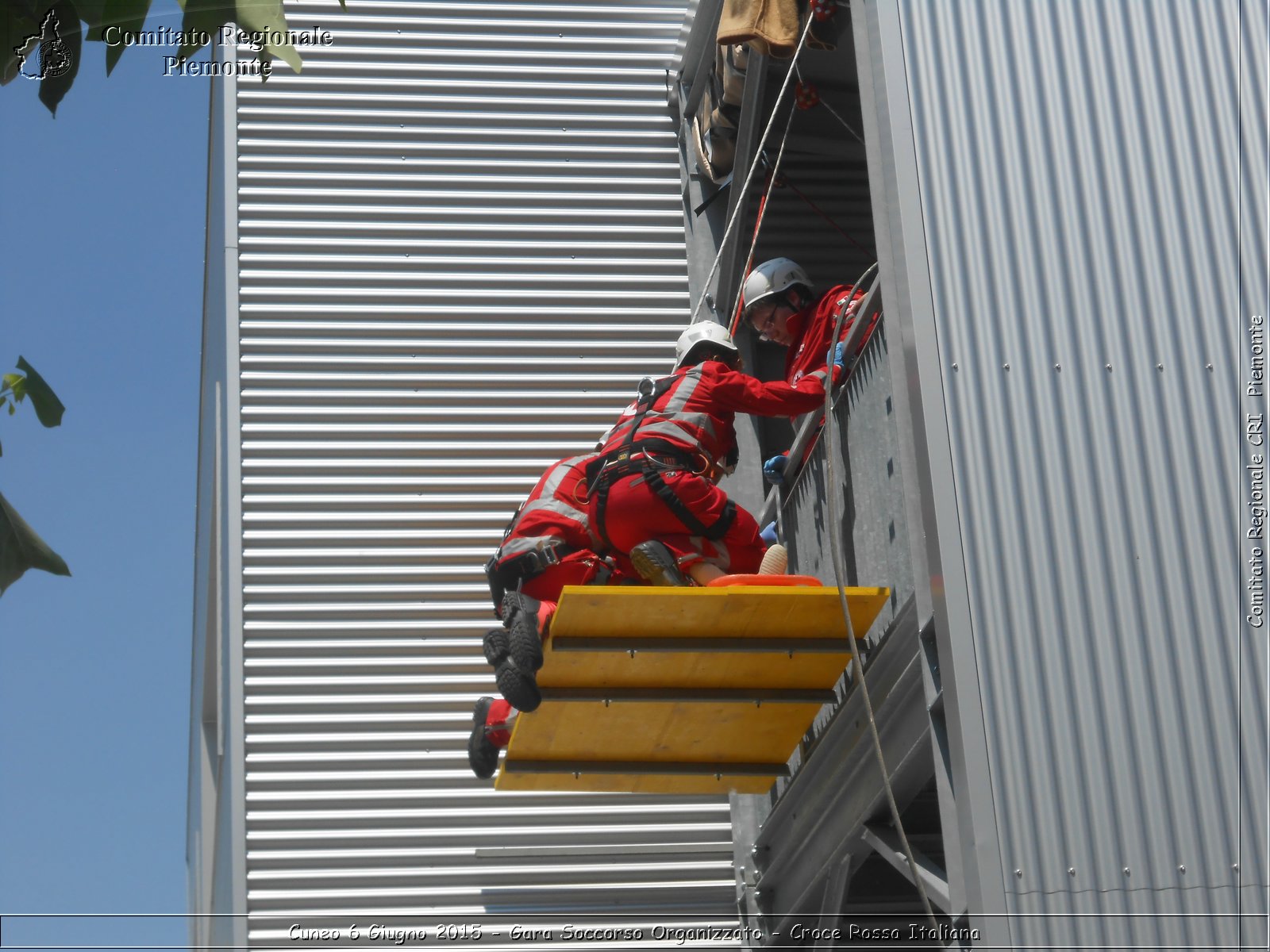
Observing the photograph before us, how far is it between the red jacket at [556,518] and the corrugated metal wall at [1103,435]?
98.0 inches

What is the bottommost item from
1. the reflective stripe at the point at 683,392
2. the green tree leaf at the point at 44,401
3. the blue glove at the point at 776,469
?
the green tree leaf at the point at 44,401

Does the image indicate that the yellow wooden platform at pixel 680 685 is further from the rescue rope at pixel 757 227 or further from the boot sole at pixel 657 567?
the rescue rope at pixel 757 227

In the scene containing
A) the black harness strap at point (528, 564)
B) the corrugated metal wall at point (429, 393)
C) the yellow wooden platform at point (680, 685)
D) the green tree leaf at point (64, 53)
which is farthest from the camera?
the corrugated metal wall at point (429, 393)

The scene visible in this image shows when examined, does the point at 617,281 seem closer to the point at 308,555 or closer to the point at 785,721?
the point at 308,555

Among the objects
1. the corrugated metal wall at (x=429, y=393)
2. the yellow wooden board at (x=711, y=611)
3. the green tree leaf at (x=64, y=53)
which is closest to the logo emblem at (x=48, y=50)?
the green tree leaf at (x=64, y=53)

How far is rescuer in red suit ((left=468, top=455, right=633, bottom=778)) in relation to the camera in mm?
7934

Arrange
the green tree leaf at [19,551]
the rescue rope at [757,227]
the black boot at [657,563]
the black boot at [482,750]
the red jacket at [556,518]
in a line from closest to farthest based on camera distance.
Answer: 1. the green tree leaf at [19,551]
2. the black boot at [657,563]
3. the red jacket at [556,518]
4. the black boot at [482,750]
5. the rescue rope at [757,227]

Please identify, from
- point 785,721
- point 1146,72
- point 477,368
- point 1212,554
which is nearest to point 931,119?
point 1146,72

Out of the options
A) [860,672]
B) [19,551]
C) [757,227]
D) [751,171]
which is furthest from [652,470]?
[19,551]

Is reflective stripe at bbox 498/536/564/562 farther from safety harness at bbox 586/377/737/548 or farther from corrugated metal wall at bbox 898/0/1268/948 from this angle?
corrugated metal wall at bbox 898/0/1268/948

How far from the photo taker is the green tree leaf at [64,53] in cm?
444

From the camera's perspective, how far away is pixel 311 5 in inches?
505

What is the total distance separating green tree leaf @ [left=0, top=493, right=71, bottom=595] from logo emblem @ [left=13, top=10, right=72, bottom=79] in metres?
1.23

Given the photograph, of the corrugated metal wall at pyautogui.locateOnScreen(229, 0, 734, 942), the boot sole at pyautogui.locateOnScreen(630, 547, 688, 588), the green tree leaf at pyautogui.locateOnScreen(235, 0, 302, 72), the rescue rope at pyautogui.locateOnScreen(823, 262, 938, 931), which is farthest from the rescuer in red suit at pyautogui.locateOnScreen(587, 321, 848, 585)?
the green tree leaf at pyautogui.locateOnScreen(235, 0, 302, 72)
